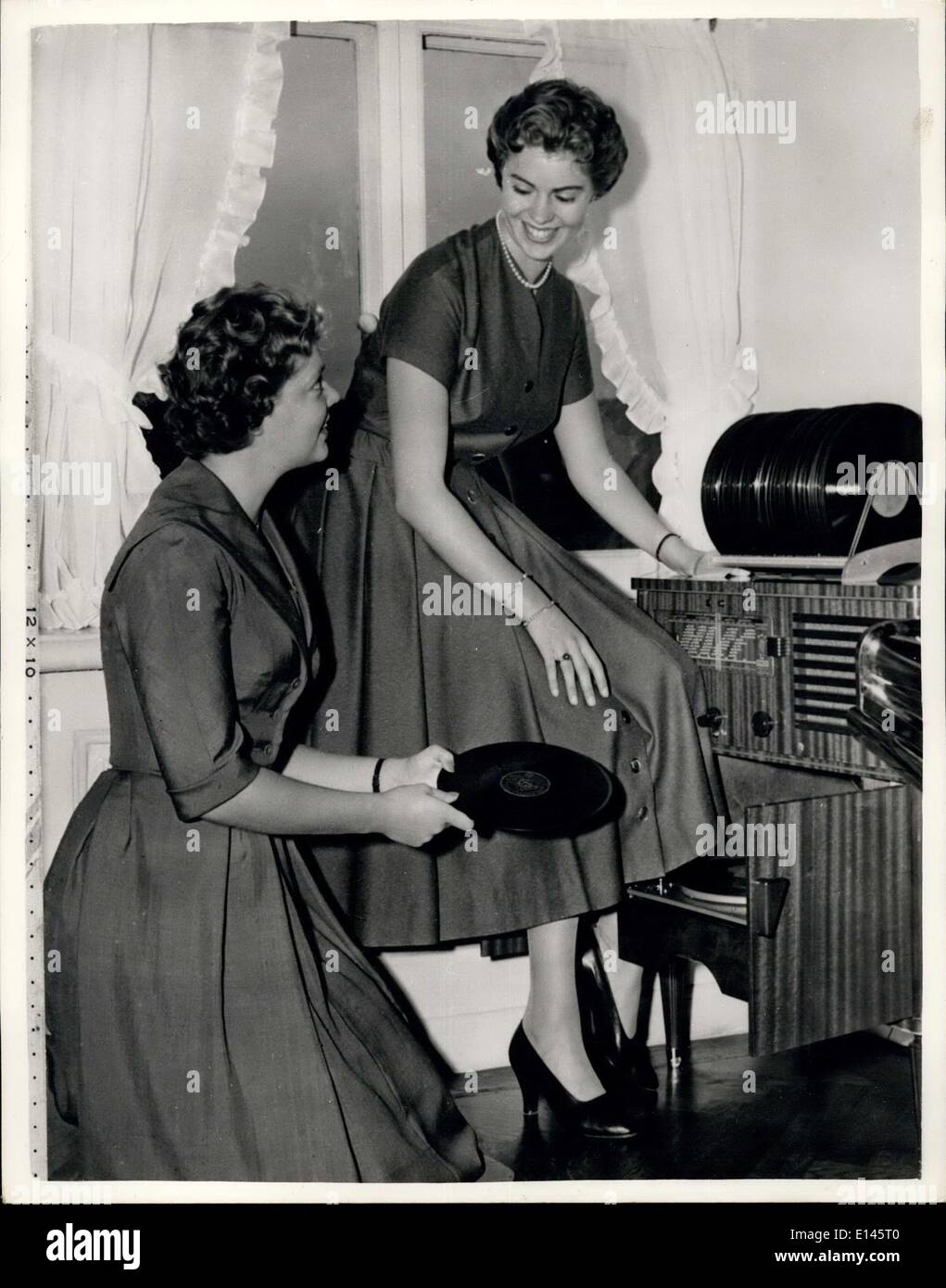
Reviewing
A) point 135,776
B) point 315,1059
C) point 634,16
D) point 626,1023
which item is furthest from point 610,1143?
point 634,16

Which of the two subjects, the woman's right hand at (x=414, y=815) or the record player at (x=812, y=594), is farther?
the record player at (x=812, y=594)

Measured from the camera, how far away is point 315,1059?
196cm

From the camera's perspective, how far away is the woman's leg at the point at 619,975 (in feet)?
8.98

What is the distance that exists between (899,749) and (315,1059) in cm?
119

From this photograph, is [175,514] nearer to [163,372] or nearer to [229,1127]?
[163,372]

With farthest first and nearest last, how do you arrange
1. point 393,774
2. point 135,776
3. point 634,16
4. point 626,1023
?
point 626,1023 < point 634,16 < point 393,774 < point 135,776

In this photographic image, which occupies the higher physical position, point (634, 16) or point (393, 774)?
point (634, 16)

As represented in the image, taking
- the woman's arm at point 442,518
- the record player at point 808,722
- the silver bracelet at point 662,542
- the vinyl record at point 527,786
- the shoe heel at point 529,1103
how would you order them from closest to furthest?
the vinyl record at point 527,786 < the record player at point 808,722 < the woman's arm at point 442,518 < the shoe heel at point 529,1103 < the silver bracelet at point 662,542

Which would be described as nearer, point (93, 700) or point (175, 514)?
point (175, 514)

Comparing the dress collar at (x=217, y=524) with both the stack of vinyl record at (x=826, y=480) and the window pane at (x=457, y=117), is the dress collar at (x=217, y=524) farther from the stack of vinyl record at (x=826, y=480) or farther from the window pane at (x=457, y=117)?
the stack of vinyl record at (x=826, y=480)

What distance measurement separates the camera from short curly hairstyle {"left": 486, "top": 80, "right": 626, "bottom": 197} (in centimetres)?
242

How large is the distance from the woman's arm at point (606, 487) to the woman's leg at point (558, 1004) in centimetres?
79

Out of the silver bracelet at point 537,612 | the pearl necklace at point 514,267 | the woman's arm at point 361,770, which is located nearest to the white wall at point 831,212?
the pearl necklace at point 514,267

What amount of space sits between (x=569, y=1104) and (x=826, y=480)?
4.32ft
